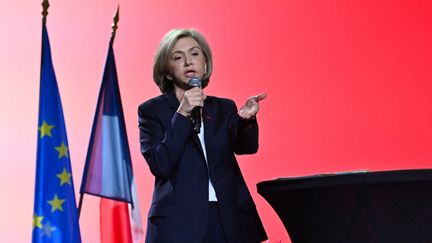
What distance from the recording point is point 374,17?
10.6ft

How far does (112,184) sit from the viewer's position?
7.60 ft

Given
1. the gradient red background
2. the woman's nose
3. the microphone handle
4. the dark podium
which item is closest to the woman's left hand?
the microphone handle

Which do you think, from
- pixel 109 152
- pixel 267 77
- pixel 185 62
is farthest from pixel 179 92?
pixel 267 77

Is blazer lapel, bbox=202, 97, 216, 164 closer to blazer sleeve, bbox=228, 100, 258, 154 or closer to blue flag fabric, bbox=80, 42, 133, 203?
blazer sleeve, bbox=228, 100, 258, 154

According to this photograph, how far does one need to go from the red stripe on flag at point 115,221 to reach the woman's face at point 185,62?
1.76 feet

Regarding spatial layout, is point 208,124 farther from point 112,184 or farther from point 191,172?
point 112,184

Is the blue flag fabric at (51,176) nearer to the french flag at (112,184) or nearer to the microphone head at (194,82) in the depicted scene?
the french flag at (112,184)

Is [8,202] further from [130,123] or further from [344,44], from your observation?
[344,44]

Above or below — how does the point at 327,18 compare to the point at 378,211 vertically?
above

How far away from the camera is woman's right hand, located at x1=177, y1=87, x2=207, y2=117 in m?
1.79

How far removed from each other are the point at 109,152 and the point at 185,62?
0.54m

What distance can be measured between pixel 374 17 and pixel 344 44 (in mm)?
188

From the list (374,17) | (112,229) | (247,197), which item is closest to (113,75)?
(112,229)

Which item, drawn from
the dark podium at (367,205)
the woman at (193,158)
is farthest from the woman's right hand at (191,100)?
the dark podium at (367,205)
